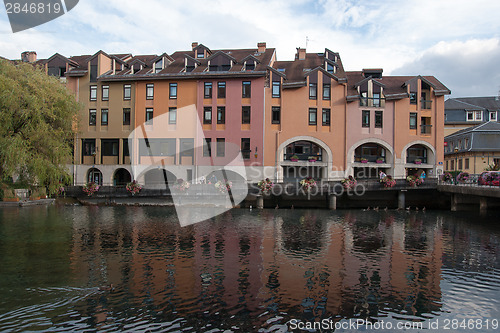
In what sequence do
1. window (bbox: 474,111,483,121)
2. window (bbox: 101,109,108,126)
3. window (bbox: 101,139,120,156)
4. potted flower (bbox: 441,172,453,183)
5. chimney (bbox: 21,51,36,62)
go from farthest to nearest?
1. window (bbox: 474,111,483,121)
2. chimney (bbox: 21,51,36,62)
3. window (bbox: 101,109,108,126)
4. window (bbox: 101,139,120,156)
5. potted flower (bbox: 441,172,453,183)

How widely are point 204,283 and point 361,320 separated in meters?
5.51

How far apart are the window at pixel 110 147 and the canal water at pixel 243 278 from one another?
66.4 feet

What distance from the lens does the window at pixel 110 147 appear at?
45.6m

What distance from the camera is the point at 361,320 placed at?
1044 cm

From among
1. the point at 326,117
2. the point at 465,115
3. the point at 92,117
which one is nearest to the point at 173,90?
the point at 92,117

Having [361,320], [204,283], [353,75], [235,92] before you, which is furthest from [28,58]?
[361,320]

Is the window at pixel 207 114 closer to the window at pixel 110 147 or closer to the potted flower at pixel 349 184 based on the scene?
the window at pixel 110 147

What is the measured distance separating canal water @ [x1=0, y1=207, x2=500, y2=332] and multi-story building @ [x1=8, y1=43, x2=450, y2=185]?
Answer: 19.2 m

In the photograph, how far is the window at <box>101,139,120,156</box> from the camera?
4559 centimetres

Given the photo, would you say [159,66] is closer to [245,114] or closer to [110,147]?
[110,147]

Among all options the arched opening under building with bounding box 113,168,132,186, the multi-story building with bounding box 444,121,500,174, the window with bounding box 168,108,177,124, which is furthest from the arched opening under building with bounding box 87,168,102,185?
the multi-story building with bounding box 444,121,500,174

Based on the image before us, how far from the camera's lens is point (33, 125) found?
111 ft

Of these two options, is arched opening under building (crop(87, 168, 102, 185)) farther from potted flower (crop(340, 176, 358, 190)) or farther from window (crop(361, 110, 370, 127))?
window (crop(361, 110, 370, 127))

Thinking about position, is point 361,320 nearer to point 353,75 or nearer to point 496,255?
point 496,255
